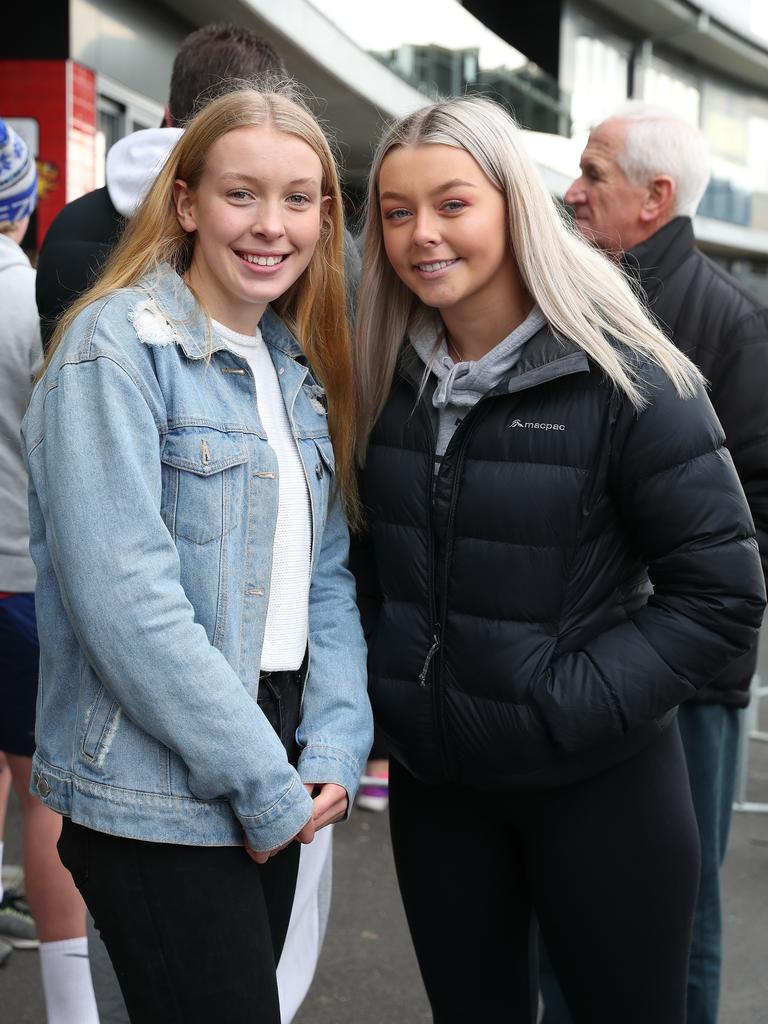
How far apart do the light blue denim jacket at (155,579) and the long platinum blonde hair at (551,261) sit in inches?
21.9

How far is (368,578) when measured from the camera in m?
2.42

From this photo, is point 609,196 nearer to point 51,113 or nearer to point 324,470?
point 324,470

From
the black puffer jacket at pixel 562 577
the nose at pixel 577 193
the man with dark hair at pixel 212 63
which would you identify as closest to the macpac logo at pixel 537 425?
the black puffer jacket at pixel 562 577

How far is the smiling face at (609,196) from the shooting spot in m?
3.16

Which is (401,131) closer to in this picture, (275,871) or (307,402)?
(307,402)

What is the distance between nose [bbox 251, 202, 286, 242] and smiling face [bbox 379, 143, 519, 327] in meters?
0.27

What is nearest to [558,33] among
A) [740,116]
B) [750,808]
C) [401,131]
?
[740,116]

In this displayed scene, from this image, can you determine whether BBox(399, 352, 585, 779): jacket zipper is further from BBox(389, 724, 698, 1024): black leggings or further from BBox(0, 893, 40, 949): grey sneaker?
BBox(0, 893, 40, 949): grey sneaker

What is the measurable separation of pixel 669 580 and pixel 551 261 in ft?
2.05

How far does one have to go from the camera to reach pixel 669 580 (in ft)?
6.90

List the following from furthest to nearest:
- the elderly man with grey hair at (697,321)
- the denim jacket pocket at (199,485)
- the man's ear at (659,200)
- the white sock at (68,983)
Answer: the man's ear at (659,200), the white sock at (68,983), the elderly man with grey hair at (697,321), the denim jacket pocket at (199,485)

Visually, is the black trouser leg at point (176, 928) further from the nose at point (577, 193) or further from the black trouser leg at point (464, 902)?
the nose at point (577, 193)

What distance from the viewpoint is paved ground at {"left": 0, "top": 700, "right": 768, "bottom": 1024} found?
3473 mm

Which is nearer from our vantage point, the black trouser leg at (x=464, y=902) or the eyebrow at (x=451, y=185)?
the eyebrow at (x=451, y=185)
